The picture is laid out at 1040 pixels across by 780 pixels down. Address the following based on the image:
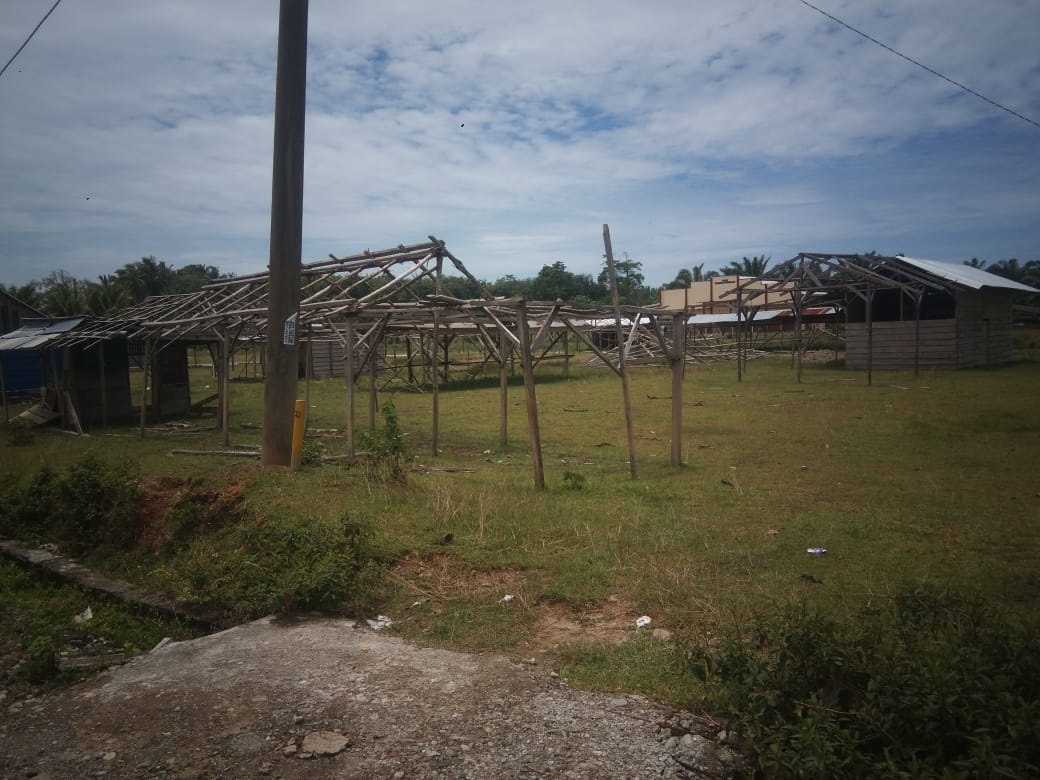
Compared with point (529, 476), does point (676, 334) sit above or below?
above

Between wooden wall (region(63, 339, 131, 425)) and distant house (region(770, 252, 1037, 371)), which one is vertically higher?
distant house (region(770, 252, 1037, 371))

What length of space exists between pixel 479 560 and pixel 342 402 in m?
16.7

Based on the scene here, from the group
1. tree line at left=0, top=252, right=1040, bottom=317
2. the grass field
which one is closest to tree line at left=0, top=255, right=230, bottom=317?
tree line at left=0, top=252, right=1040, bottom=317

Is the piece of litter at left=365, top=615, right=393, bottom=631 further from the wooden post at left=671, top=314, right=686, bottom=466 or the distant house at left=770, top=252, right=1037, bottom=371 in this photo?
the distant house at left=770, top=252, right=1037, bottom=371

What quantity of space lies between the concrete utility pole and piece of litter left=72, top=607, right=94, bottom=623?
347cm

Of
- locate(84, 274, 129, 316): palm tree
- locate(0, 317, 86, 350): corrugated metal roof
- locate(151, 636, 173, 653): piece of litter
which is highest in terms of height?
locate(84, 274, 129, 316): palm tree

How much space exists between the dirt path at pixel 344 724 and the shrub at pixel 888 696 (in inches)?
13.4

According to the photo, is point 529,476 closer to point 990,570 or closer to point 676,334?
point 676,334

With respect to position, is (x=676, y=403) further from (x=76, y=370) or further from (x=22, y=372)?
(x=22, y=372)

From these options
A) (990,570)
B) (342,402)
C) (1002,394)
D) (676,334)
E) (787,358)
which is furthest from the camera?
(787,358)

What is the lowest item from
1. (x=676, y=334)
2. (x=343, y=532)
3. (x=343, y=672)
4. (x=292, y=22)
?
(x=343, y=672)

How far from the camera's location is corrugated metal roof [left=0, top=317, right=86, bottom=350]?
16906mm

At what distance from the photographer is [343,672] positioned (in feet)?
14.1

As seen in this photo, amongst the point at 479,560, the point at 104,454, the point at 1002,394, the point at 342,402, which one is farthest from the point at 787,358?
the point at 479,560
